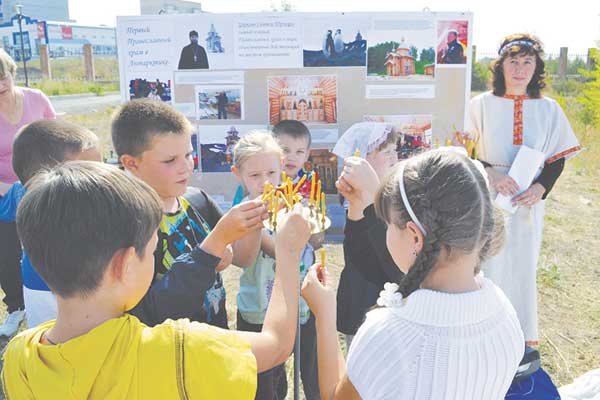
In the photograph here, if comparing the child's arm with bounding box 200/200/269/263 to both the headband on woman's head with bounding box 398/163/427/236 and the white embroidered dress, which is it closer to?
the headband on woman's head with bounding box 398/163/427/236

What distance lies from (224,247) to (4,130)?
9.67ft

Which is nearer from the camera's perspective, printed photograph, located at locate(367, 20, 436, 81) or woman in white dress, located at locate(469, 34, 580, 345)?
woman in white dress, located at locate(469, 34, 580, 345)

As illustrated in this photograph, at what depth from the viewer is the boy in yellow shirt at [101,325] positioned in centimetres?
114

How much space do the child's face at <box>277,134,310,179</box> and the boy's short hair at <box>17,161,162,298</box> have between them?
2630 mm

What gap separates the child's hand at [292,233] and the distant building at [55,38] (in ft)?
121

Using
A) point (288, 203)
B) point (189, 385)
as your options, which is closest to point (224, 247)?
point (288, 203)

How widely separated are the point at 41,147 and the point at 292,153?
2068 mm

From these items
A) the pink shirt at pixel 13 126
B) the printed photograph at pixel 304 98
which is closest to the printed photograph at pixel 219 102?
the printed photograph at pixel 304 98

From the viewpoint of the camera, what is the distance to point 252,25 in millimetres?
4859

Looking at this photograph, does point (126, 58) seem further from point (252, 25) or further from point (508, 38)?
point (508, 38)

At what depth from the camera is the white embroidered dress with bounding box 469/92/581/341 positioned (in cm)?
365

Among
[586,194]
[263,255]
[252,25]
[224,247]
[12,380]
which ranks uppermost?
[252,25]

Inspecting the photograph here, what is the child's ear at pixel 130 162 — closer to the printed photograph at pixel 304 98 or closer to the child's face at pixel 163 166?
the child's face at pixel 163 166

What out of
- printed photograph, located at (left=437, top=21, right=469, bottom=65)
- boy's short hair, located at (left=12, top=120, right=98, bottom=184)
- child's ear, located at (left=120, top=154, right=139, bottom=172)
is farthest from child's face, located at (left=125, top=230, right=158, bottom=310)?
printed photograph, located at (left=437, top=21, right=469, bottom=65)
